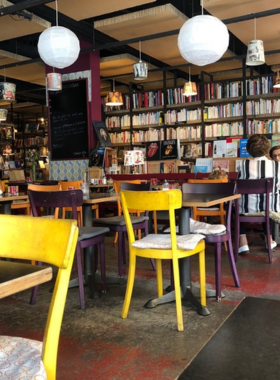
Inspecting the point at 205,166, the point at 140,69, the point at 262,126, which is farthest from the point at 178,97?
the point at 140,69

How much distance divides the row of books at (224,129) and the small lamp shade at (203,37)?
203 inches

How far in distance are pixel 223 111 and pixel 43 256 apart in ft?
26.6

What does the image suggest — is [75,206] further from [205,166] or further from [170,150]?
[170,150]

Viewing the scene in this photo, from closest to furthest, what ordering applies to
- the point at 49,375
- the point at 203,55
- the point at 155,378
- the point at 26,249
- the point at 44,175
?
the point at 49,375 → the point at 26,249 → the point at 155,378 → the point at 203,55 → the point at 44,175

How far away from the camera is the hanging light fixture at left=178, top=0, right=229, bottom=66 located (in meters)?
3.46

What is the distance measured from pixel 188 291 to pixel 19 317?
3.92 feet

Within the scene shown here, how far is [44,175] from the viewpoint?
11.9 m

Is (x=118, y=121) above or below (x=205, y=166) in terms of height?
above

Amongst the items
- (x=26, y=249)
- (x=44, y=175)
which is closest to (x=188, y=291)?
(x=26, y=249)

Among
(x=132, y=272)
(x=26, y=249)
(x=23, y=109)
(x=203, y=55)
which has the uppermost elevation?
(x=23, y=109)

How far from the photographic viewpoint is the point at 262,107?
331 inches

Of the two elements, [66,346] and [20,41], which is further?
[20,41]

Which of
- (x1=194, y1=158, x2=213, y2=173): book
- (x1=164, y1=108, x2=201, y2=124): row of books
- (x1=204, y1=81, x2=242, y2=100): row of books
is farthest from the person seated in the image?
(x1=164, y1=108, x2=201, y2=124): row of books

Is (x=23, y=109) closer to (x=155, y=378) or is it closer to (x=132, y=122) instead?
(x=132, y=122)
